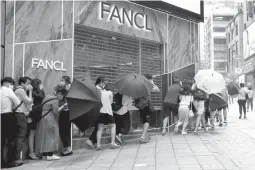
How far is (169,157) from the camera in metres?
6.38

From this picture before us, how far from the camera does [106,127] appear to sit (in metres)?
8.83

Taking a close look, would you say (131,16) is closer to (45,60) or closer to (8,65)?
(45,60)

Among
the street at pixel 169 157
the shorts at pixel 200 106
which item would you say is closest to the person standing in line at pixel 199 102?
the shorts at pixel 200 106

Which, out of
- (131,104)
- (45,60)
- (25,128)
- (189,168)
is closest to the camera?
(189,168)

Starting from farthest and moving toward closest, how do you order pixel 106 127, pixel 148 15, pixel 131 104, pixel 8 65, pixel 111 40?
pixel 148 15, pixel 111 40, pixel 106 127, pixel 131 104, pixel 8 65

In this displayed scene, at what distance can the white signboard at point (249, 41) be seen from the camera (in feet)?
Result: 132

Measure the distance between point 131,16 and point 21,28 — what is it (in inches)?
148

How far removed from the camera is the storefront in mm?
7383

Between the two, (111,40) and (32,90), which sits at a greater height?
(111,40)

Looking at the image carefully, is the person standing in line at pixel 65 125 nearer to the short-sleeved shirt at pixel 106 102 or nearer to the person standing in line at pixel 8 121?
the short-sleeved shirt at pixel 106 102

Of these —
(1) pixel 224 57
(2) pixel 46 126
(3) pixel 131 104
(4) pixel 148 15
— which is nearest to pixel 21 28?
(2) pixel 46 126

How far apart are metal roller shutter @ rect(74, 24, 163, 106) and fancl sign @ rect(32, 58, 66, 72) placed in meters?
0.55

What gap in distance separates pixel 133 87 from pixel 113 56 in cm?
213

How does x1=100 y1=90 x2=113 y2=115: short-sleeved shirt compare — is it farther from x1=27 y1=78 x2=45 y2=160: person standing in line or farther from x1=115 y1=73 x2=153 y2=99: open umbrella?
x1=27 y1=78 x2=45 y2=160: person standing in line
